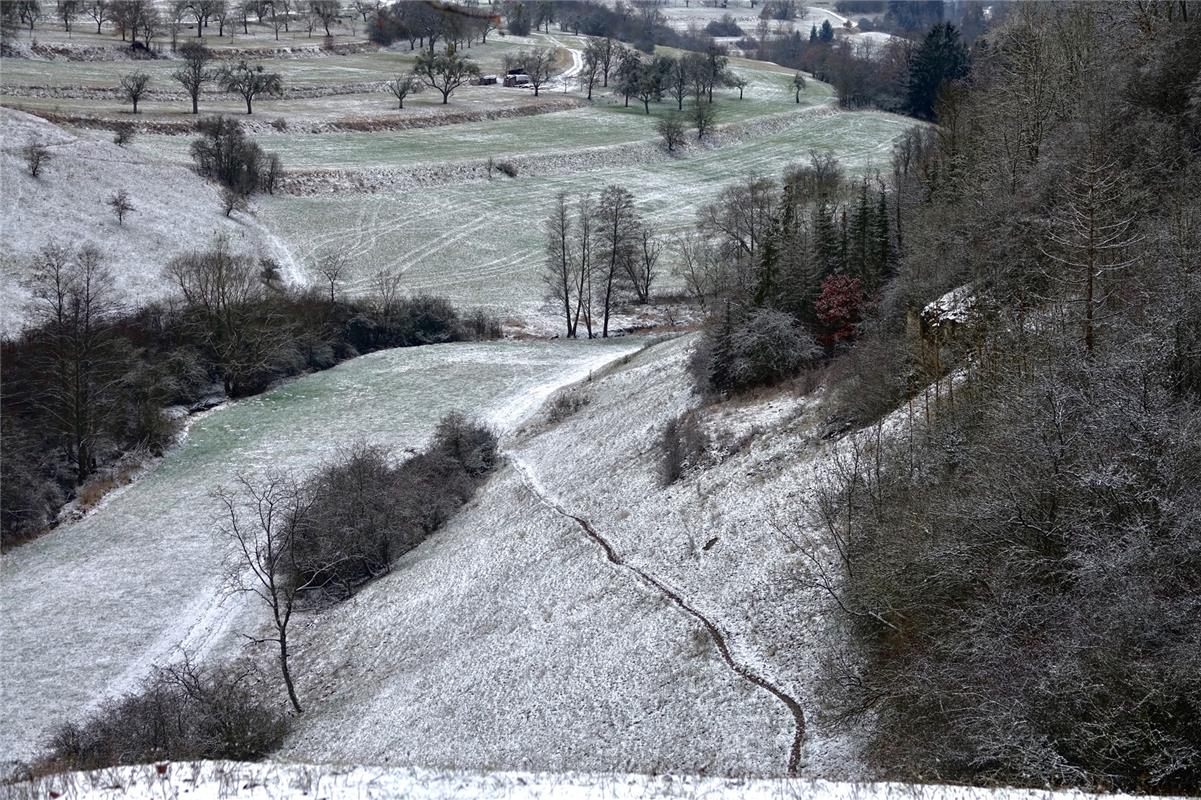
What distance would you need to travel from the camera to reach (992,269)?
29.5 metres

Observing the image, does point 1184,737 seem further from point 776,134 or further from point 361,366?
point 776,134

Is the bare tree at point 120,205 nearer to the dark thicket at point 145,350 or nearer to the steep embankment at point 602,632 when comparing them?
the dark thicket at point 145,350

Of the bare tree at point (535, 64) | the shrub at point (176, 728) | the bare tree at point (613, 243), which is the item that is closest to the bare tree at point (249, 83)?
the bare tree at point (535, 64)

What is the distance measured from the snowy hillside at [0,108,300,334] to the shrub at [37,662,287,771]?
3354cm

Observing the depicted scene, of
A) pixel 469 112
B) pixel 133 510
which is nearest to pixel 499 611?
pixel 133 510

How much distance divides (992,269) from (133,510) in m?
31.4

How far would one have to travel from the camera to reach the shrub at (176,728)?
23036mm

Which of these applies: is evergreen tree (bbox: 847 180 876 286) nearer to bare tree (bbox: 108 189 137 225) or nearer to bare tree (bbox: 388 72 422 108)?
bare tree (bbox: 108 189 137 225)

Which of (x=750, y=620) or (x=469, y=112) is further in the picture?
(x=469, y=112)

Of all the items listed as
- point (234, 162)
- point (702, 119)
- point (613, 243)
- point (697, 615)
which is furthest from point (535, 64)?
point (697, 615)

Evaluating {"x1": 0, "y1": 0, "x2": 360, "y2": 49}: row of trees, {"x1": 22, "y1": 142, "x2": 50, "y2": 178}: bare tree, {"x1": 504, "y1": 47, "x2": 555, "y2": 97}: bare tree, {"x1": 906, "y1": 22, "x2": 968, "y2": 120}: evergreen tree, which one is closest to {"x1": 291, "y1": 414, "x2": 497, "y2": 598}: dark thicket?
{"x1": 22, "y1": 142, "x2": 50, "y2": 178}: bare tree

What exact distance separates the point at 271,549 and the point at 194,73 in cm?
7948

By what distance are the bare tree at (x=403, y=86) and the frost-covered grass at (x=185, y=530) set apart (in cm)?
5709

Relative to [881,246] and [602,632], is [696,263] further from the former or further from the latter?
[602,632]
